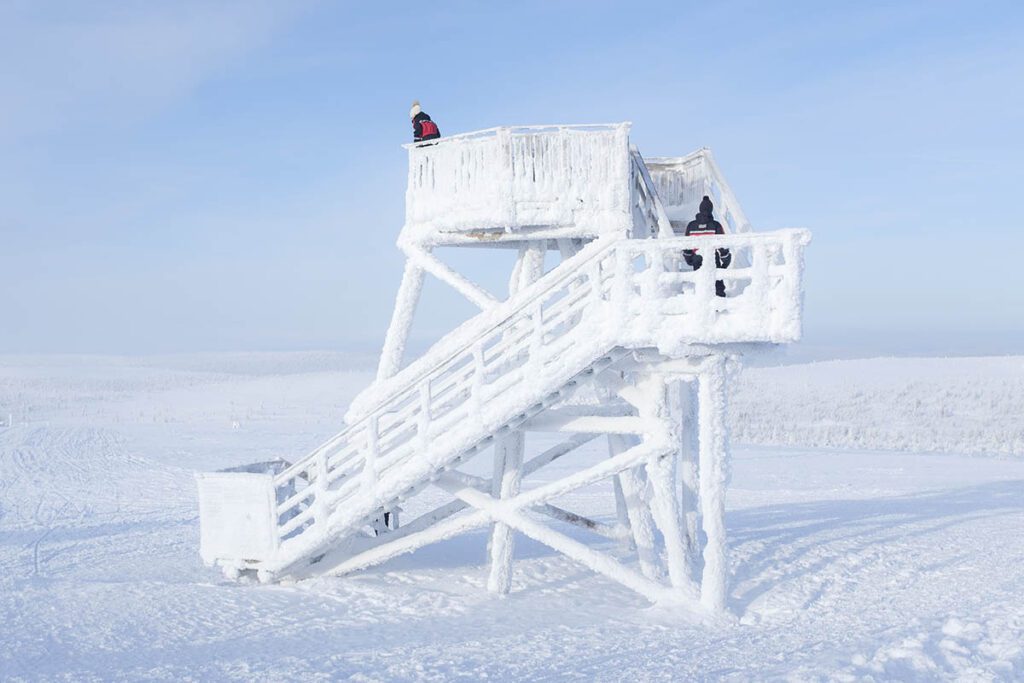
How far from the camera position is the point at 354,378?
7619 centimetres

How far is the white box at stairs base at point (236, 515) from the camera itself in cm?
1336

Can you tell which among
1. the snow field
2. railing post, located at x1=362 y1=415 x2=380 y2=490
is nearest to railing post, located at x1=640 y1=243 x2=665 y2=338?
railing post, located at x1=362 y1=415 x2=380 y2=490

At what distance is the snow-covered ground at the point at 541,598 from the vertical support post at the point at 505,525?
29cm

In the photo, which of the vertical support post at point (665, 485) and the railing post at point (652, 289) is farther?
the vertical support post at point (665, 485)

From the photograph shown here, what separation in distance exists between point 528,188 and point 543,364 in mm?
2881

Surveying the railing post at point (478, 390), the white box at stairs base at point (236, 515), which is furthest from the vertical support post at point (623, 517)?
the white box at stairs base at point (236, 515)

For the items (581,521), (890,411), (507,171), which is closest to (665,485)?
(581,521)

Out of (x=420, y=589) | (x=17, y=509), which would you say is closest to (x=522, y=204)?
(x=420, y=589)

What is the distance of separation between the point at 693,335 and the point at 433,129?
5785 millimetres

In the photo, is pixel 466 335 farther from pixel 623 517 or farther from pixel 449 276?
pixel 623 517

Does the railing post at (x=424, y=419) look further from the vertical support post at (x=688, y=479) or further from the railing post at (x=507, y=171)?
the vertical support post at (x=688, y=479)

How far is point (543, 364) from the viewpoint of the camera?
38.8 ft

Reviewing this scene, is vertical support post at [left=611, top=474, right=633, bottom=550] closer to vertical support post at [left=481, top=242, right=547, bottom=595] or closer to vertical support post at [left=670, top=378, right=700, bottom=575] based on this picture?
vertical support post at [left=670, top=378, right=700, bottom=575]

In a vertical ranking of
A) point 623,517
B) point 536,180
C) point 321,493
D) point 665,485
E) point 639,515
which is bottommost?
point 623,517
